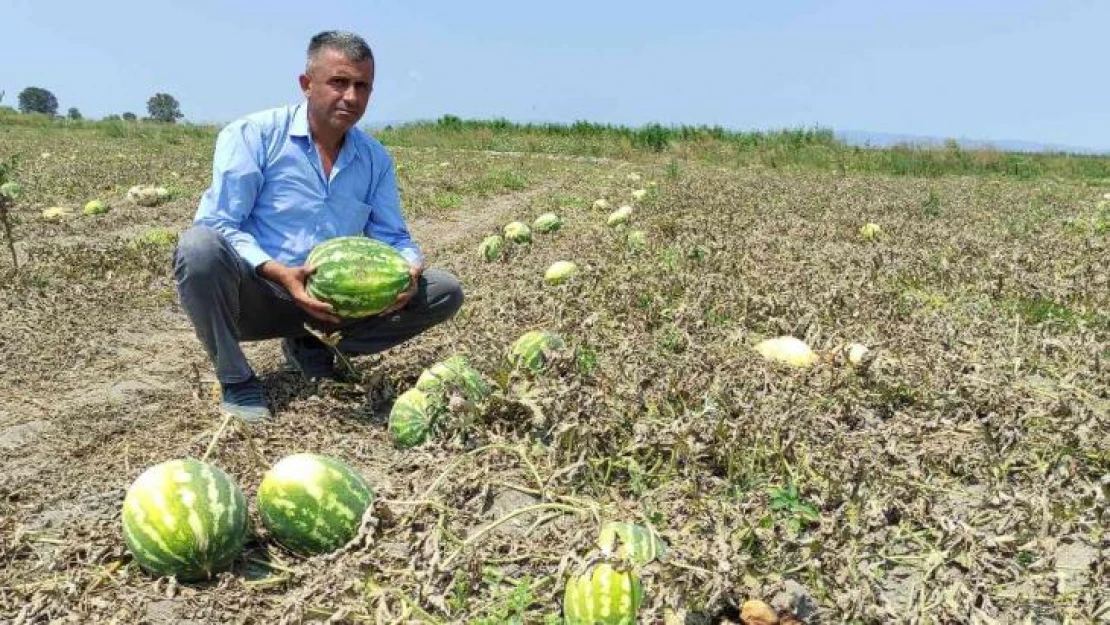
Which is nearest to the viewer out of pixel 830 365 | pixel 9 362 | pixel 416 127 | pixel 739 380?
pixel 739 380

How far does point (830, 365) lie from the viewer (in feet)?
13.8

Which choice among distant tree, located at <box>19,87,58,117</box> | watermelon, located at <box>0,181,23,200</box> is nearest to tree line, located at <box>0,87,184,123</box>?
distant tree, located at <box>19,87,58,117</box>

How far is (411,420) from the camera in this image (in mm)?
3551

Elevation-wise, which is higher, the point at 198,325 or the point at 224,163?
the point at 224,163

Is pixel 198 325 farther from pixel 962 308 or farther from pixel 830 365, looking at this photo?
pixel 962 308

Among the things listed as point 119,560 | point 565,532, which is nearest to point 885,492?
point 565,532

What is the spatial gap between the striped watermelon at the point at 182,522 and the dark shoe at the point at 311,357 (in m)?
1.81

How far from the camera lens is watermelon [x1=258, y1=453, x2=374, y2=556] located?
2746 mm

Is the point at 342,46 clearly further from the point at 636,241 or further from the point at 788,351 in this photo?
the point at 636,241

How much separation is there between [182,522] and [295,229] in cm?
199

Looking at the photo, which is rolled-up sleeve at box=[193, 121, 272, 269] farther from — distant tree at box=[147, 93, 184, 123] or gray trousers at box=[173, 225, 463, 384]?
distant tree at box=[147, 93, 184, 123]

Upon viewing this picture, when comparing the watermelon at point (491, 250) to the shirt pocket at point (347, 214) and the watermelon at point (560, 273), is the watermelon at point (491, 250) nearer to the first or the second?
the watermelon at point (560, 273)

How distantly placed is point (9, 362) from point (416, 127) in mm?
34895

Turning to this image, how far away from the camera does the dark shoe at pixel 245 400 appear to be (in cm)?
398
